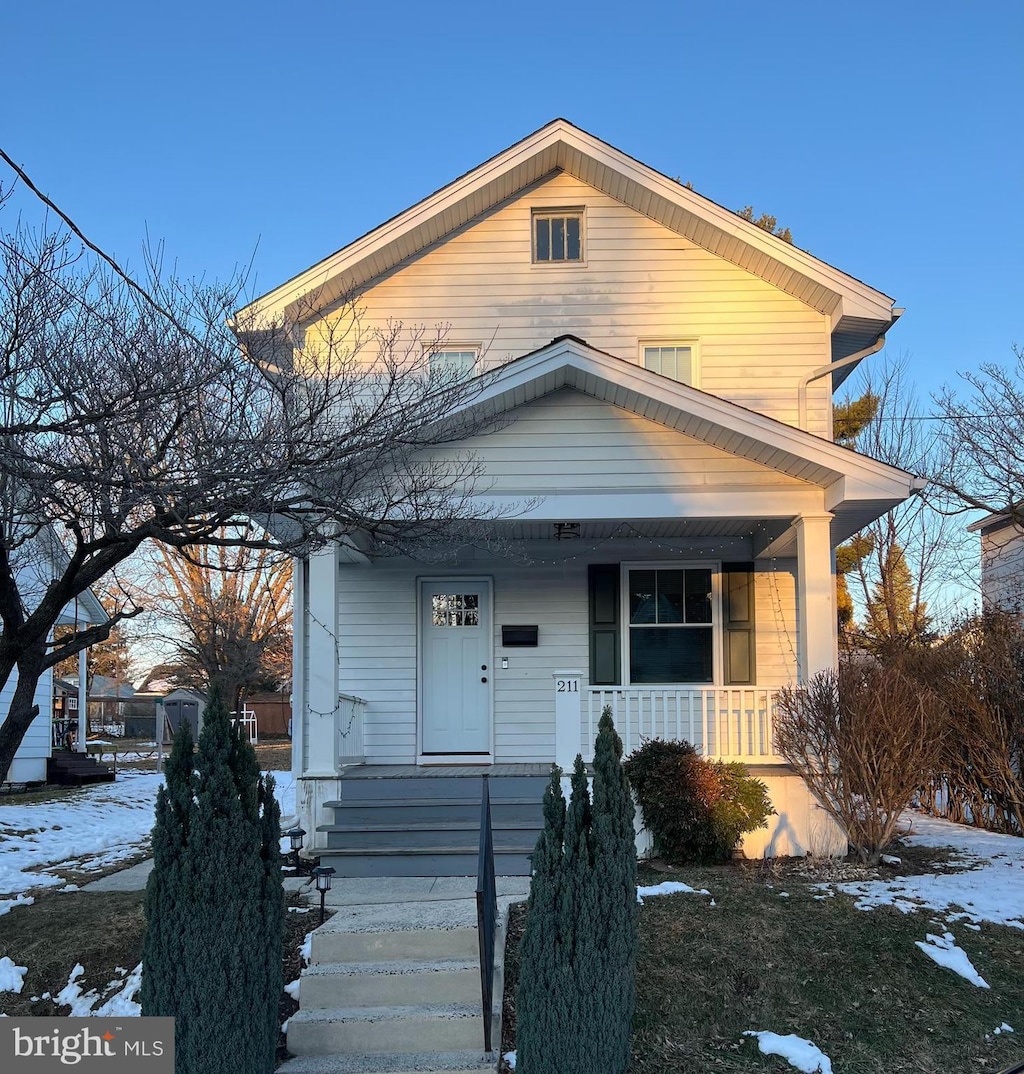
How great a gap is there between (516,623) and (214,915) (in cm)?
701

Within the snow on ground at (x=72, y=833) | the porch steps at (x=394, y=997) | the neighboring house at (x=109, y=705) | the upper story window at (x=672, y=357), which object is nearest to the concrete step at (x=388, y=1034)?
the porch steps at (x=394, y=997)

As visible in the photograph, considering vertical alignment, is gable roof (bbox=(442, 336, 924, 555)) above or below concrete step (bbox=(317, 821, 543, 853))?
above

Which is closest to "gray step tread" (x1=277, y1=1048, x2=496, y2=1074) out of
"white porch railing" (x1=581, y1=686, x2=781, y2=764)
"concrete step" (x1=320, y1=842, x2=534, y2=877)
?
"concrete step" (x1=320, y1=842, x2=534, y2=877)

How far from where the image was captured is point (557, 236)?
11695 millimetres

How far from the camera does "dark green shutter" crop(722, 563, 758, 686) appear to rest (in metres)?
11.3

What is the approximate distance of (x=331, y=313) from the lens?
11.3m

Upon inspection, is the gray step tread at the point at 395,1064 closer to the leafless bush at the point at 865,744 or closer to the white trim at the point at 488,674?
the leafless bush at the point at 865,744

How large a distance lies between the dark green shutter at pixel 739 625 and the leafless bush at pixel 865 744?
2.38 meters

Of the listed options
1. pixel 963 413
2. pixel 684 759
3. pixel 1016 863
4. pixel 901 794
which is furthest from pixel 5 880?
pixel 963 413

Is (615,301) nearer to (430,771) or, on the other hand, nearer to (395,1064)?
(430,771)

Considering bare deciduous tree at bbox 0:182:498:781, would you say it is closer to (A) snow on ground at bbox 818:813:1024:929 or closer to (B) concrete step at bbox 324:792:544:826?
(B) concrete step at bbox 324:792:544:826

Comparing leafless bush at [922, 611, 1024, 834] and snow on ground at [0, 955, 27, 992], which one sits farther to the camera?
leafless bush at [922, 611, 1024, 834]

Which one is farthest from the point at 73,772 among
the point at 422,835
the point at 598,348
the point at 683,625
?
the point at 598,348

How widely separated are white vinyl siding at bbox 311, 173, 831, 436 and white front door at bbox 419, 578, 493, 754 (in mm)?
2573
